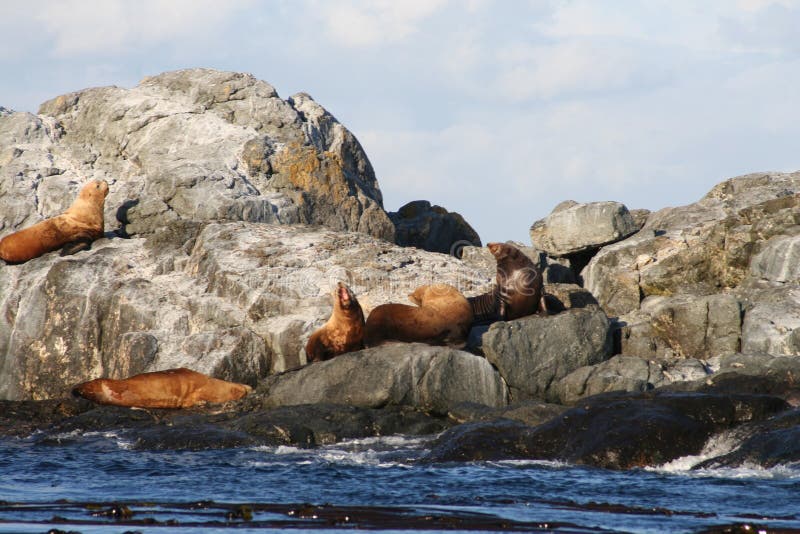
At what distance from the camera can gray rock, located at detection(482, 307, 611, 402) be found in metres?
14.2

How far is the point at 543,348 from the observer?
14.3m

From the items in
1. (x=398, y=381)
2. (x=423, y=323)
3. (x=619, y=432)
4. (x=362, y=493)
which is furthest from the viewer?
(x=423, y=323)

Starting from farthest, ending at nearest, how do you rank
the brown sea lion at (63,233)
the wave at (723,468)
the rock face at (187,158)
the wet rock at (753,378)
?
1. the rock face at (187,158)
2. the brown sea lion at (63,233)
3. the wet rock at (753,378)
4. the wave at (723,468)

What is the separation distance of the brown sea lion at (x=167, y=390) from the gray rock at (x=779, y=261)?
8470mm

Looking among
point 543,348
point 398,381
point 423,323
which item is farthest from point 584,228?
point 398,381

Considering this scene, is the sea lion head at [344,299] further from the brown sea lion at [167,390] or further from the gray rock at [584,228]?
the gray rock at [584,228]

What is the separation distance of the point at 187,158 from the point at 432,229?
5845 millimetres

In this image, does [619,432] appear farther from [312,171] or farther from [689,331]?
[312,171]

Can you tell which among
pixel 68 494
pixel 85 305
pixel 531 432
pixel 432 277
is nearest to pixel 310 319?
pixel 432 277

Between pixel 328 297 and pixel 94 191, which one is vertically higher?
pixel 94 191

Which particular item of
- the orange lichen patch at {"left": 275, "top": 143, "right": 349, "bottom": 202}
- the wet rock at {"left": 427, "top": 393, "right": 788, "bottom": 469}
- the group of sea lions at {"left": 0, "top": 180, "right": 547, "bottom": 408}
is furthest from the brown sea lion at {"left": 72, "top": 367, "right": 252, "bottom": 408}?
the orange lichen patch at {"left": 275, "top": 143, "right": 349, "bottom": 202}

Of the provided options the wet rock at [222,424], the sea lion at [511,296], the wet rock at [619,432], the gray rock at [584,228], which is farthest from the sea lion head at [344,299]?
the gray rock at [584,228]

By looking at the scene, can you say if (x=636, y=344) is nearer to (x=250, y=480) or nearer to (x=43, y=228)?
(x=250, y=480)

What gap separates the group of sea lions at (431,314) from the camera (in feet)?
48.4
